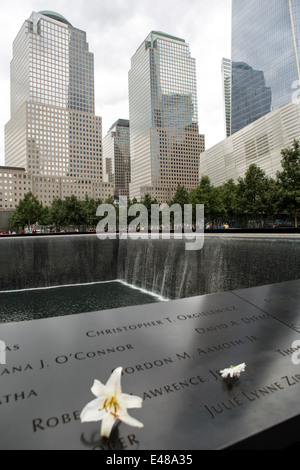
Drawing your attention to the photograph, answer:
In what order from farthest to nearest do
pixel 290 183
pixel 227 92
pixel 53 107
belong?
pixel 227 92 → pixel 53 107 → pixel 290 183

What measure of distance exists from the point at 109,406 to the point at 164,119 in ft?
601

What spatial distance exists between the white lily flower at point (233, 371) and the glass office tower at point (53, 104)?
133 m


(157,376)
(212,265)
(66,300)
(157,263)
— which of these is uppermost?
(157,376)

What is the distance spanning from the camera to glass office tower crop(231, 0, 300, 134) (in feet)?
260

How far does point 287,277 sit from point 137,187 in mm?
165880

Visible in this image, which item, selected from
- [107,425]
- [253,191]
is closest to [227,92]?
[253,191]

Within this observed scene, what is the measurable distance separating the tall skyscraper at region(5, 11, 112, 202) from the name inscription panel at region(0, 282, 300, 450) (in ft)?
420

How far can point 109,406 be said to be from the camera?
55.7 inches

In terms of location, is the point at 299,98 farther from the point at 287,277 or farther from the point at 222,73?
the point at 222,73

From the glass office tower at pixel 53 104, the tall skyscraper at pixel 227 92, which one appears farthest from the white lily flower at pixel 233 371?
the tall skyscraper at pixel 227 92

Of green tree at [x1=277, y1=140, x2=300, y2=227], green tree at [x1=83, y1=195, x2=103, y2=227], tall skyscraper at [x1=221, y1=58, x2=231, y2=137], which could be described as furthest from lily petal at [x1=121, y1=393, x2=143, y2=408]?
tall skyscraper at [x1=221, y1=58, x2=231, y2=137]

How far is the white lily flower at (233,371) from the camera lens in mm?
1779

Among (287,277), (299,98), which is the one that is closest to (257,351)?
(287,277)

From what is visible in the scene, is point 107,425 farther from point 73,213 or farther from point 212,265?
point 73,213
